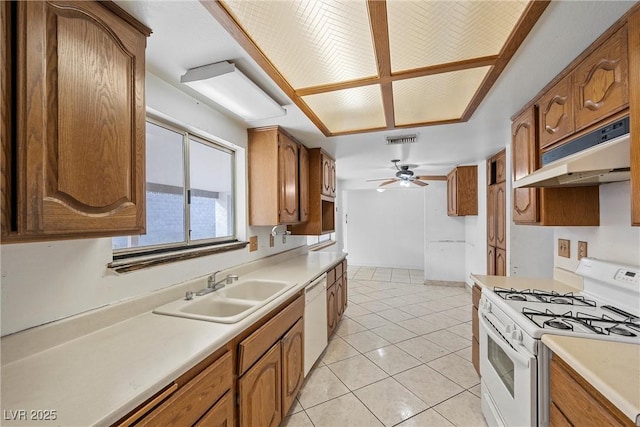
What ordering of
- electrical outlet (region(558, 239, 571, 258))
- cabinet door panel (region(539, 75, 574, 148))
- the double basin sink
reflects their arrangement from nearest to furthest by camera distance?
the double basin sink < cabinet door panel (region(539, 75, 574, 148)) < electrical outlet (region(558, 239, 571, 258))

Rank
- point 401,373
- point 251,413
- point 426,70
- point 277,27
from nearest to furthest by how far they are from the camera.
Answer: point 277,27
point 251,413
point 426,70
point 401,373

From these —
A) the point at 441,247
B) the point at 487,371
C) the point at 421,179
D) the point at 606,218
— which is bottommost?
the point at 487,371

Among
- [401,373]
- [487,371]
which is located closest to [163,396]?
[487,371]

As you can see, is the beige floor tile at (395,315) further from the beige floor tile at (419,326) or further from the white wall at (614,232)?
the white wall at (614,232)

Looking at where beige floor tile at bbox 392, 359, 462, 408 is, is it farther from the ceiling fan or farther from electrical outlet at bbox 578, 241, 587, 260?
the ceiling fan

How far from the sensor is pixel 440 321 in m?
3.32

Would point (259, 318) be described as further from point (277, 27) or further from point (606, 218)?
point (606, 218)

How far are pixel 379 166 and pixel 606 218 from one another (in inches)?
113

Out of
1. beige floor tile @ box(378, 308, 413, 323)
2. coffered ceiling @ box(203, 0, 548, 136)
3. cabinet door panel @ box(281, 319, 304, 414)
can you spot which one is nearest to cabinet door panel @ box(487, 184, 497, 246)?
beige floor tile @ box(378, 308, 413, 323)

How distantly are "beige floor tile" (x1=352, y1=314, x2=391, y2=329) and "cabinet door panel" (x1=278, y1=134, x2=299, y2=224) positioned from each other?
5.33 ft

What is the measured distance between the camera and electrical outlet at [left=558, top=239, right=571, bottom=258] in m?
1.90

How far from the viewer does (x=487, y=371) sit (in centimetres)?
168

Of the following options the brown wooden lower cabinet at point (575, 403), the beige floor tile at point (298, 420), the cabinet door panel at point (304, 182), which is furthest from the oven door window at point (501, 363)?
the cabinet door panel at point (304, 182)

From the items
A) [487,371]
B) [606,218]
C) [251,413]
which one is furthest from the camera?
[487,371]
